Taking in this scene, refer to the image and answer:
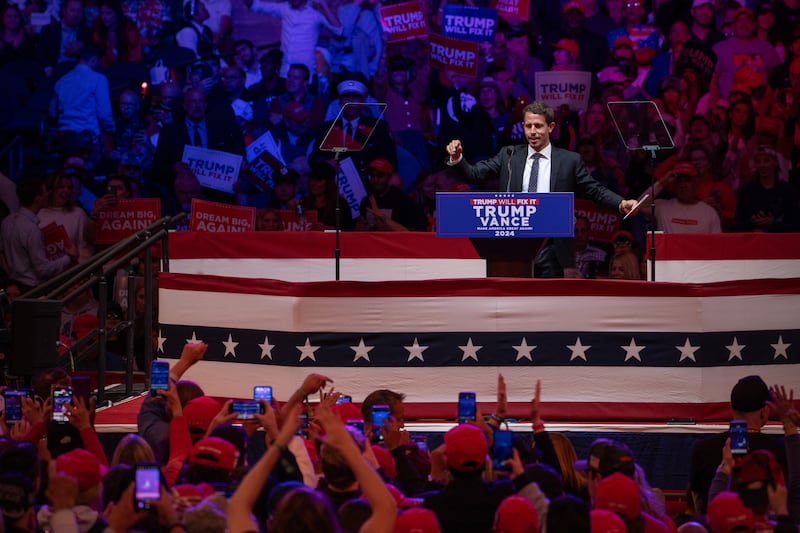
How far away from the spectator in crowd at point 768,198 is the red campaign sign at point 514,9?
314 cm

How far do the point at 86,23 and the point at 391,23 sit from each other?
3.59m

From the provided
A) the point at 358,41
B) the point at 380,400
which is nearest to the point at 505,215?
the point at 380,400

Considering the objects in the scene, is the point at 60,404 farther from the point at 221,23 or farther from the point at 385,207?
the point at 221,23

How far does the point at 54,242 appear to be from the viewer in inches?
484

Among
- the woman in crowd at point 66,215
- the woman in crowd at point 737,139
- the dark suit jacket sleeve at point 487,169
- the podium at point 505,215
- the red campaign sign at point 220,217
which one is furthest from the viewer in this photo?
the woman in crowd at point 737,139

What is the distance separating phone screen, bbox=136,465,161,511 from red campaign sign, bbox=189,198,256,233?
7113mm

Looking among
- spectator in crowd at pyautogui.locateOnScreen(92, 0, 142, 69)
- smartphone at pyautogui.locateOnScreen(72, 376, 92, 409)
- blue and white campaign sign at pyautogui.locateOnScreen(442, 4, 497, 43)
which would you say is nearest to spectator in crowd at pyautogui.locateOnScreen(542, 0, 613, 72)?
blue and white campaign sign at pyautogui.locateOnScreen(442, 4, 497, 43)

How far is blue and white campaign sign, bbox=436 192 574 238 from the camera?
8.34 m

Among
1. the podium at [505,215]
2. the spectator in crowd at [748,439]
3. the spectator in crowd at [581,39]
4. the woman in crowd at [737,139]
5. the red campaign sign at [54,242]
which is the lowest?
the spectator in crowd at [748,439]

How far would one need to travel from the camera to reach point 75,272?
393 inches

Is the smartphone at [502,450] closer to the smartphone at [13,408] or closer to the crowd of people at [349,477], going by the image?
the crowd of people at [349,477]

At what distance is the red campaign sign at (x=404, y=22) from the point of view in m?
14.0

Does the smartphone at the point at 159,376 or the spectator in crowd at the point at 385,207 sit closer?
the smartphone at the point at 159,376

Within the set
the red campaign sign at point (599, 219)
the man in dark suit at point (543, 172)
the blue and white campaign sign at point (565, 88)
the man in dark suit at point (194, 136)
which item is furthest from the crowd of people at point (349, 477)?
the man in dark suit at point (194, 136)
